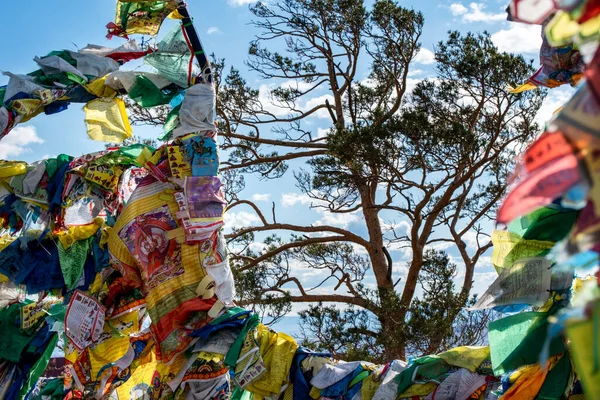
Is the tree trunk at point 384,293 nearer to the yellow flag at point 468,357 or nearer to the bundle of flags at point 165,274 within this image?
the bundle of flags at point 165,274

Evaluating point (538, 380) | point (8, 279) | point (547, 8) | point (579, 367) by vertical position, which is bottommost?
point (579, 367)

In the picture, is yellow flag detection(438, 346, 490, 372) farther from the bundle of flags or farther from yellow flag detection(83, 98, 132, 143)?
yellow flag detection(83, 98, 132, 143)

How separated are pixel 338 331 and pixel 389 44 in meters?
2.76

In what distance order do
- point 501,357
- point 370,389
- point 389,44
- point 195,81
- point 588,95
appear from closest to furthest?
point 588,95 → point 501,357 → point 370,389 → point 195,81 → point 389,44

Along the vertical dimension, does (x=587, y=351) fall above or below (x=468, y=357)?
below

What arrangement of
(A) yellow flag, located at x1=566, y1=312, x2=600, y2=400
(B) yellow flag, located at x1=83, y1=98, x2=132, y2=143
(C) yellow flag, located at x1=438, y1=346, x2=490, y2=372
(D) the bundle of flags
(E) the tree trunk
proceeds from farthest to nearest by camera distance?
(E) the tree trunk → (B) yellow flag, located at x1=83, y1=98, x2=132, y2=143 → (C) yellow flag, located at x1=438, y1=346, x2=490, y2=372 → (D) the bundle of flags → (A) yellow flag, located at x1=566, y1=312, x2=600, y2=400

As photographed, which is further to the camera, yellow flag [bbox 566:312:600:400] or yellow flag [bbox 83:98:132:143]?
yellow flag [bbox 83:98:132:143]

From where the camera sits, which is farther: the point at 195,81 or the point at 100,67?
the point at 100,67

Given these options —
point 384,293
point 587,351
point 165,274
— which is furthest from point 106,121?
point 384,293

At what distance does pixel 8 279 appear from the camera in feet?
9.87

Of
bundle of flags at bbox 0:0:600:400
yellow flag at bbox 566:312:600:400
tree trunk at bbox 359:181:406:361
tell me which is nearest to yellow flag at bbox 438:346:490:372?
bundle of flags at bbox 0:0:600:400

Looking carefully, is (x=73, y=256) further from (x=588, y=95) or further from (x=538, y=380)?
(x=588, y=95)

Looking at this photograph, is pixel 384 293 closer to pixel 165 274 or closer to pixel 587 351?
pixel 165 274

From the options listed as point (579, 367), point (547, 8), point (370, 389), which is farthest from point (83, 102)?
point (579, 367)
